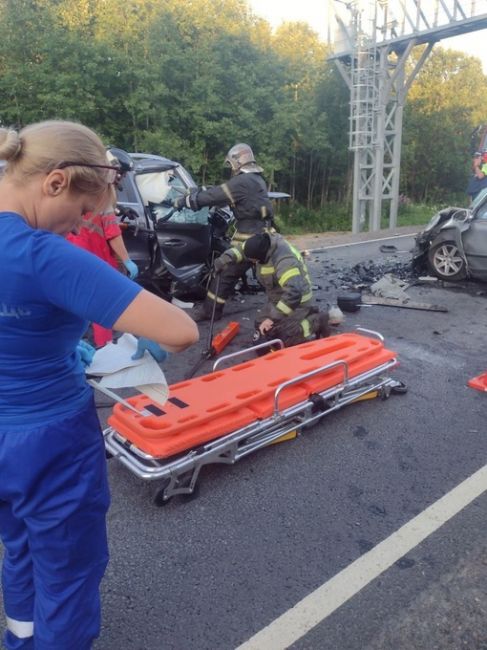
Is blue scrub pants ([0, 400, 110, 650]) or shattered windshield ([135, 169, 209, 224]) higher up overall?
shattered windshield ([135, 169, 209, 224])

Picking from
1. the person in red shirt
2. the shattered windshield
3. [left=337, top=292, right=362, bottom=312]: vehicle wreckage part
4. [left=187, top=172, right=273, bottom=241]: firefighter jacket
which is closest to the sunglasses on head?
the person in red shirt

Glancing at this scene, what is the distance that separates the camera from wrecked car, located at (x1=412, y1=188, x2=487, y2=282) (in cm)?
805

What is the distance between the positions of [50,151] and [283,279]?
3.80m

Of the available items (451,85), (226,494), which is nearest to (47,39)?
(226,494)

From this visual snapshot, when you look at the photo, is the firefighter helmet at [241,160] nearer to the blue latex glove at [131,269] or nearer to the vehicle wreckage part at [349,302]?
the vehicle wreckage part at [349,302]

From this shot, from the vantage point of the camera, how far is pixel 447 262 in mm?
8500

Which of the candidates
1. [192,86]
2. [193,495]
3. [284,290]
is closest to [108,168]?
[193,495]

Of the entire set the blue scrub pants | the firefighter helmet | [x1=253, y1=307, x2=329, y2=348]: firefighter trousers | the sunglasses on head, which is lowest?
[x1=253, y1=307, x2=329, y2=348]: firefighter trousers

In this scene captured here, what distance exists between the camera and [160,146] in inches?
606

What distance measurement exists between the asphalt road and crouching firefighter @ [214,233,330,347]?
1.15 m

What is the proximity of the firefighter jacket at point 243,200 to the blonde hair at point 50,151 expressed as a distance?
477 centimetres

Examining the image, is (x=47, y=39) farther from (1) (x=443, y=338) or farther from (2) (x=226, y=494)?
(2) (x=226, y=494)

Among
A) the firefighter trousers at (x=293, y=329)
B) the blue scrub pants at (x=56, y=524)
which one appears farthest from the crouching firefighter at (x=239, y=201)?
the blue scrub pants at (x=56, y=524)

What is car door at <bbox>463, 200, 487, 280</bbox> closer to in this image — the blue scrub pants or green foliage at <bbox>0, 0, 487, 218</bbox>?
the blue scrub pants
